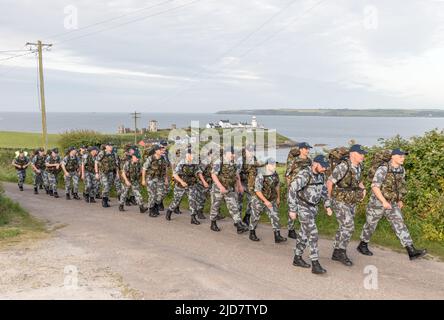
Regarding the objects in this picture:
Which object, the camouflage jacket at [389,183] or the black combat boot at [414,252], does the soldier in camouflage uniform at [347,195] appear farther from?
the black combat boot at [414,252]

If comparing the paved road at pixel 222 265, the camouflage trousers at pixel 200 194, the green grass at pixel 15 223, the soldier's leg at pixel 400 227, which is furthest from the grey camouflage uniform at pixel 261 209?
the green grass at pixel 15 223

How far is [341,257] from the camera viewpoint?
7.96 m

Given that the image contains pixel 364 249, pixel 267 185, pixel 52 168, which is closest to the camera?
pixel 364 249

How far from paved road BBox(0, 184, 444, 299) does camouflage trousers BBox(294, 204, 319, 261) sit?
0.41 meters

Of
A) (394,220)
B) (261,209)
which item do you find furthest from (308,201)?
(261,209)

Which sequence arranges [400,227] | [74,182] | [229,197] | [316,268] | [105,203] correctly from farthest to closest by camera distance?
[74,182] < [105,203] < [229,197] < [400,227] < [316,268]

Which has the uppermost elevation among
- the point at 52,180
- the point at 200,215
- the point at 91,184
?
the point at 91,184

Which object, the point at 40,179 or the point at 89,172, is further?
the point at 40,179

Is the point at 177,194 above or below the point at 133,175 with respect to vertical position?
below

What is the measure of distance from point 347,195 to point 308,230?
1.18m

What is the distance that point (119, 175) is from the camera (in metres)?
13.9

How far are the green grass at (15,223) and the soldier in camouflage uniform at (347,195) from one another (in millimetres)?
6892

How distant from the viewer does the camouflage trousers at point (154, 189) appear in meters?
12.2

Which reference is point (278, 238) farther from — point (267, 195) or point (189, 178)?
point (189, 178)
